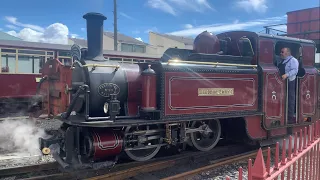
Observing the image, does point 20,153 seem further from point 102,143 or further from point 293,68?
point 293,68

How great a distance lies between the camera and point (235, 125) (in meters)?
6.05

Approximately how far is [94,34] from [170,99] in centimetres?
164

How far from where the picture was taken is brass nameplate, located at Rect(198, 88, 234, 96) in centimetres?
495

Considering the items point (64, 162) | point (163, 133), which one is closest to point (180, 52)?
point (163, 133)

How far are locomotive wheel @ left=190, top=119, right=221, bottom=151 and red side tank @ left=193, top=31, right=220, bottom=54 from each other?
4.75 feet

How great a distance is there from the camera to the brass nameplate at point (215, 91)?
16.3 feet

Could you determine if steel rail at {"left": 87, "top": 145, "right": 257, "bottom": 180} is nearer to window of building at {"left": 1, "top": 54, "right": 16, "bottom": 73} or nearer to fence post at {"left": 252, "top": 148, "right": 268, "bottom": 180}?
fence post at {"left": 252, "top": 148, "right": 268, "bottom": 180}

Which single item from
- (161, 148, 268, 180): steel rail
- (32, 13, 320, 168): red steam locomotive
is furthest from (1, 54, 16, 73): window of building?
(161, 148, 268, 180): steel rail

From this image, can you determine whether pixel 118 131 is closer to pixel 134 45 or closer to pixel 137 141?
pixel 137 141

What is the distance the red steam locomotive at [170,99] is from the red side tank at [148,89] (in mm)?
15

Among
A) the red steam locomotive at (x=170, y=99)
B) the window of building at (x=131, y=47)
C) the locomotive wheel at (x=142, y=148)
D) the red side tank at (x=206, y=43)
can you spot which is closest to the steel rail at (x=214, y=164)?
the red steam locomotive at (x=170, y=99)

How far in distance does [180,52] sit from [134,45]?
107 feet

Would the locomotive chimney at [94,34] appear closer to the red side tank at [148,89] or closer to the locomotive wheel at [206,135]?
the red side tank at [148,89]

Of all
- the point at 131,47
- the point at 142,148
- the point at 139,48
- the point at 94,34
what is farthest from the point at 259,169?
the point at 139,48
